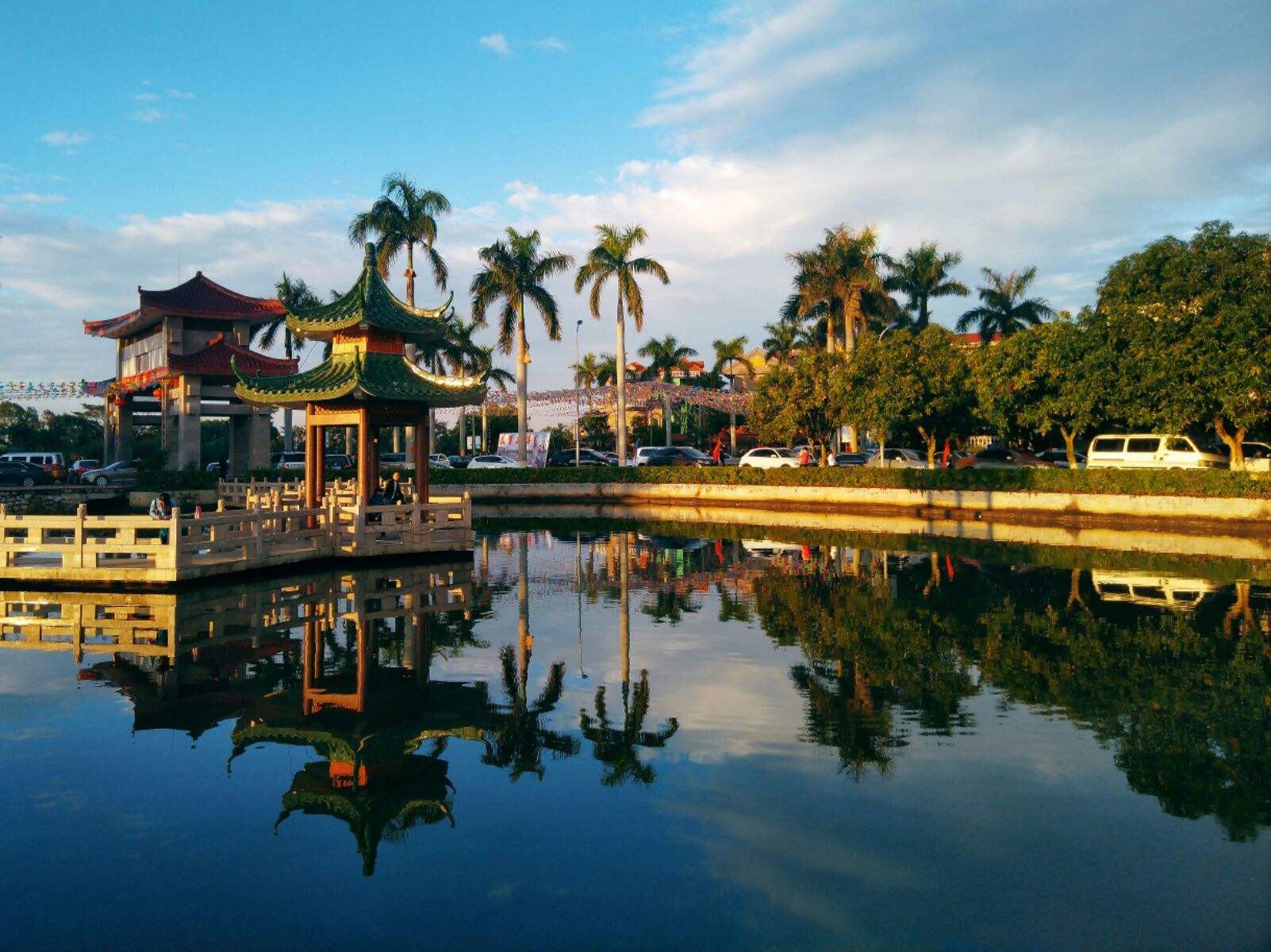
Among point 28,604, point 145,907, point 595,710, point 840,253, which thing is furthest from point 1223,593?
point 840,253

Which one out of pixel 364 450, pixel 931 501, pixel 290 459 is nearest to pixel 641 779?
pixel 364 450

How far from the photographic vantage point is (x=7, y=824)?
686 centimetres

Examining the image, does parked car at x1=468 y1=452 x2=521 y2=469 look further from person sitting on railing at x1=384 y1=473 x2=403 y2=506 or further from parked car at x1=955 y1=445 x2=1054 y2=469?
parked car at x1=955 y1=445 x2=1054 y2=469

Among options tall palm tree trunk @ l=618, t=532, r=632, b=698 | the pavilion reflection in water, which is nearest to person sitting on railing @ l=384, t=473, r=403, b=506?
the pavilion reflection in water

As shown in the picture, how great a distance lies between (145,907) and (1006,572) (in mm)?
17359

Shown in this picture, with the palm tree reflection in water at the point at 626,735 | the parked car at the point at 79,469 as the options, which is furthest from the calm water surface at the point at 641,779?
the parked car at the point at 79,469

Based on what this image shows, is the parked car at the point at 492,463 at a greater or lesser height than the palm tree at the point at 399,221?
lesser

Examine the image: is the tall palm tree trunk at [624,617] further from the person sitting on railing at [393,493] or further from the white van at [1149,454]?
the white van at [1149,454]

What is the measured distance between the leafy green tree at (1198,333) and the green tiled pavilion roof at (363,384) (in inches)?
814

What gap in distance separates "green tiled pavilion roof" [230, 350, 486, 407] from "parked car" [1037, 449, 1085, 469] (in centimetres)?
2798

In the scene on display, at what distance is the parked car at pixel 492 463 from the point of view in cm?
4688

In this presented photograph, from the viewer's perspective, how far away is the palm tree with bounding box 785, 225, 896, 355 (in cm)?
4544

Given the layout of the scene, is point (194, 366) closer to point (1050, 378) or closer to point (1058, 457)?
point (1050, 378)

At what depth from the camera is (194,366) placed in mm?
41031
